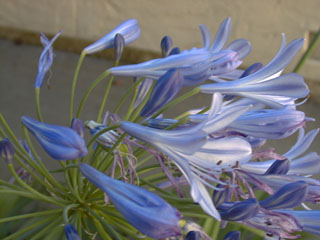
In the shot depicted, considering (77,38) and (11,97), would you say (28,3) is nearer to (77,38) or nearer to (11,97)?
(77,38)

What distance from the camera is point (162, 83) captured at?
46cm

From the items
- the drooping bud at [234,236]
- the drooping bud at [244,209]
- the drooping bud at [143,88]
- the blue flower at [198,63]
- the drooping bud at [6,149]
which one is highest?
the blue flower at [198,63]

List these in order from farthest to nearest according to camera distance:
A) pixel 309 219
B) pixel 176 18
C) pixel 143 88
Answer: pixel 176 18
pixel 143 88
pixel 309 219

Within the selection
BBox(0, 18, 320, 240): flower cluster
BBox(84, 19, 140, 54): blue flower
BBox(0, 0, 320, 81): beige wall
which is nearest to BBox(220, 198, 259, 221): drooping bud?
BBox(0, 18, 320, 240): flower cluster

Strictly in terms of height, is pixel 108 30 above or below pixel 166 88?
above

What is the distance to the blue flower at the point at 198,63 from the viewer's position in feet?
1.67

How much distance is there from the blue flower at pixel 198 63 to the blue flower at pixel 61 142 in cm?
16

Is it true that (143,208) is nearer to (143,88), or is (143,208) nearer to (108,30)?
(143,88)

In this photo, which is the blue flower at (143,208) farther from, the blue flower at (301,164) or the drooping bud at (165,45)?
the drooping bud at (165,45)

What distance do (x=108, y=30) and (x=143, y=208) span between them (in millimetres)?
1887

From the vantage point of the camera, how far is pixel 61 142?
428mm

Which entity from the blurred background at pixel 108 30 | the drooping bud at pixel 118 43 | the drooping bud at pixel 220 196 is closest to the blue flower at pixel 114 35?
the drooping bud at pixel 118 43

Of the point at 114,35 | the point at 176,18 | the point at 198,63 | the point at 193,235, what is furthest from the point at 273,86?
the point at 176,18

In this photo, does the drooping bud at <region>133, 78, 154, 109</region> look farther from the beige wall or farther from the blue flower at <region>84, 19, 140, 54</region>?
the beige wall
